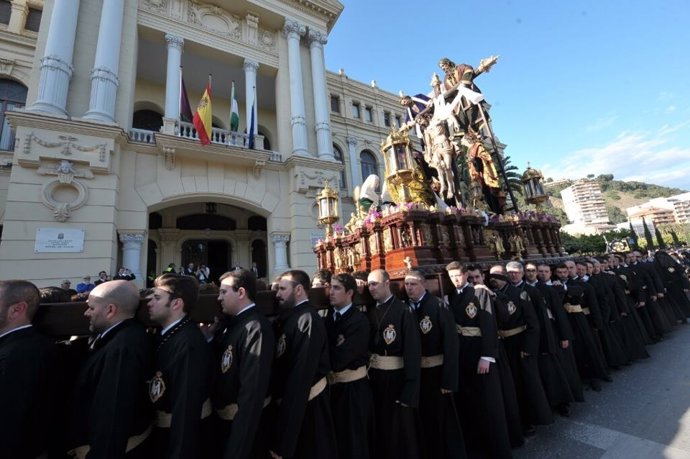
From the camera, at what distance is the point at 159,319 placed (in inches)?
78.7

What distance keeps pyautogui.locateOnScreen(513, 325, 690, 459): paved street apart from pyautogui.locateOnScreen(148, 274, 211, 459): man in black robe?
2984mm

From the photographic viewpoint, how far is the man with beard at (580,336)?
427cm

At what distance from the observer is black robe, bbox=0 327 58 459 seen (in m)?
1.44

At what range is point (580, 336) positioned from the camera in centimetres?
464

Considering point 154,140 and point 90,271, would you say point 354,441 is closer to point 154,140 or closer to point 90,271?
point 90,271

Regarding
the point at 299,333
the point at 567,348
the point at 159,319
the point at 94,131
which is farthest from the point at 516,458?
the point at 94,131

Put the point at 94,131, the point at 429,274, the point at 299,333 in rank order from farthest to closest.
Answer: the point at 94,131, the point at 429,274, the point at 299,333

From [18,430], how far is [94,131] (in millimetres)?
10543

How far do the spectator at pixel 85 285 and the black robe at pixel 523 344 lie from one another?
29.3 ft

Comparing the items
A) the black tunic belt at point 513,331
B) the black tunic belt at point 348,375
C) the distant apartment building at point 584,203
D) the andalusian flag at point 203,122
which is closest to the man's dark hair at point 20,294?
the black tunic belt at point 348,375

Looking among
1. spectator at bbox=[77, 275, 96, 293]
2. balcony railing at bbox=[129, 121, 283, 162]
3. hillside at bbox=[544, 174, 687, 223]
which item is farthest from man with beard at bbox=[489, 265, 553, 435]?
hillside at bbox=[544, 174, 687, 223]

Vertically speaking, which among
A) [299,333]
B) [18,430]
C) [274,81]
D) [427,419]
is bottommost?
[427,419]

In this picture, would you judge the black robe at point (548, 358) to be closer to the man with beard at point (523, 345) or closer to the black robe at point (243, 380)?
the man with beard at point (523, 345)

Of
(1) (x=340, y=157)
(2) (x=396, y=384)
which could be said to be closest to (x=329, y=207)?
(2) (x=396, y=384)
